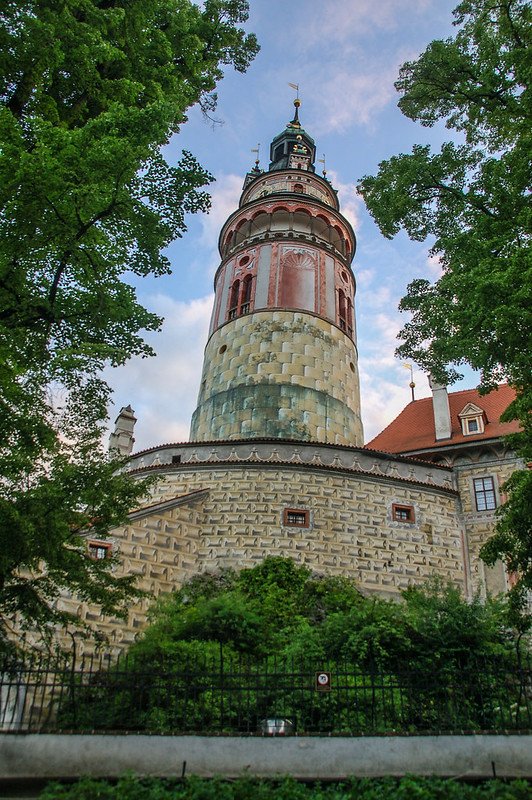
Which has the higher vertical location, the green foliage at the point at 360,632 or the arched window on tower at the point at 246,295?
the arched window on tower at the point at 246,295

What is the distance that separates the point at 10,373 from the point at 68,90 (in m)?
5.32

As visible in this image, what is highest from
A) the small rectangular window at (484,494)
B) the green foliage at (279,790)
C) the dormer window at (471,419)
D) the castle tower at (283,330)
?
the castle tower at (283,330)

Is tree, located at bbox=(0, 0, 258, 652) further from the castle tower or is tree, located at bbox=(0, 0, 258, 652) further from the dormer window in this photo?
the dormer window

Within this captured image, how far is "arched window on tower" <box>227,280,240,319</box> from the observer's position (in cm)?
2281

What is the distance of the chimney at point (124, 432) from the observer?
21.8 m

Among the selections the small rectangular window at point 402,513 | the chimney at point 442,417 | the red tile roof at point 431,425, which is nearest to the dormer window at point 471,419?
the red tile roof at point 431,425

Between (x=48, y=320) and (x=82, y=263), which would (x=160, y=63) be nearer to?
(x=82, y=263)

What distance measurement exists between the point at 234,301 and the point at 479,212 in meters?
12.3

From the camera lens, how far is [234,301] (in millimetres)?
23234

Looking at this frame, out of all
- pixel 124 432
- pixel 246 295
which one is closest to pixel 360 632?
pixel 124 432

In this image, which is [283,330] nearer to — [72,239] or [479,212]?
[479,212]

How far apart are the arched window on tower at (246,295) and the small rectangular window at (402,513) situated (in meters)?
9.11

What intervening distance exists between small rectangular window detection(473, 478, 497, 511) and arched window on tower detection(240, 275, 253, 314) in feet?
31.9

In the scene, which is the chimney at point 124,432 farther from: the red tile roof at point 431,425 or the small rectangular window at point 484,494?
the small rectangular window at point 484,494
